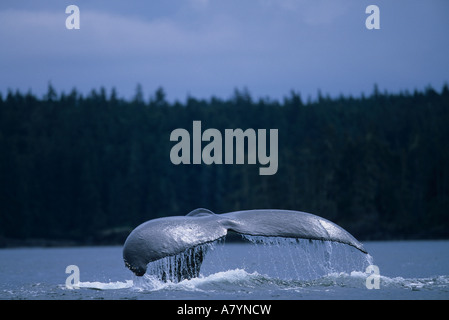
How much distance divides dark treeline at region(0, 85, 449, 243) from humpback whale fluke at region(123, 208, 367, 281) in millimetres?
73589

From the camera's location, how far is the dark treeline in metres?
90.3

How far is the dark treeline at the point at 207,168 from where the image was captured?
90.3m

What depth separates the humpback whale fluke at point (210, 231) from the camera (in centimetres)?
1001

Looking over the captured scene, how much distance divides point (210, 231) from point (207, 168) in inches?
3876

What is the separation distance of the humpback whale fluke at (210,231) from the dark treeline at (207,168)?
73589 millimetres

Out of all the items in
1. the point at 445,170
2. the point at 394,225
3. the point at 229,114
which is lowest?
the point at 394,225

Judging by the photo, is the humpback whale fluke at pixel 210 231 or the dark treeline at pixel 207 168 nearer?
the humpback whale fluke at pixel 210 231

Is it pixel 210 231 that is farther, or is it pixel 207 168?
pixel 207 168

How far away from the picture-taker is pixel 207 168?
357 ft

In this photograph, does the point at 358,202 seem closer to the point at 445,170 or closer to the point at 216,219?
the point at 445,170

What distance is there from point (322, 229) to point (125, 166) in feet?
343
